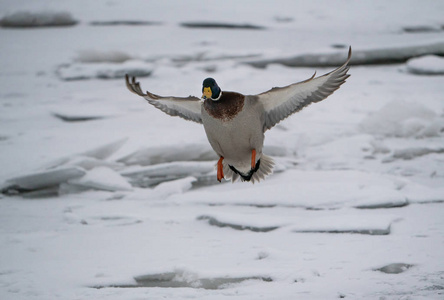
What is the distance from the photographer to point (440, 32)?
1043 cm

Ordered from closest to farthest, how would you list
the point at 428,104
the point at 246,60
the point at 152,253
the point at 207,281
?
1. the point at 207,281
2. the point at 152,253
3. the point at 428,104
4. the point at 246,60

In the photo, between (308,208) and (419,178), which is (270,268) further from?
(419,178)

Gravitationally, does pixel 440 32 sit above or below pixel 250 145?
above

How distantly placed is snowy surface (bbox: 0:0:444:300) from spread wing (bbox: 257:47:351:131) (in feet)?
2.28

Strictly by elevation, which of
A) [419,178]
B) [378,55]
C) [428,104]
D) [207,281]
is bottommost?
[207,281]

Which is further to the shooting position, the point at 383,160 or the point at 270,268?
the point at 383,160

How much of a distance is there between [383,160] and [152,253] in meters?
2.55

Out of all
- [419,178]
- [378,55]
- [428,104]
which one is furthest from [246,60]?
[419,178]

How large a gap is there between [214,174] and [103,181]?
934 mm

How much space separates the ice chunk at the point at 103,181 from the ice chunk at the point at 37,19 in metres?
7.21

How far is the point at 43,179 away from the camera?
511 cm

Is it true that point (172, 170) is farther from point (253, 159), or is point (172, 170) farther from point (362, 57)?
point (362, 57)

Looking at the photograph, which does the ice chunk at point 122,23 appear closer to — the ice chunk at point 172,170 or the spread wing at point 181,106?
the ice chunk at point 172,170

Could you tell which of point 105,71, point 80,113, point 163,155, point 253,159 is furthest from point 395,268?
point 105,71
